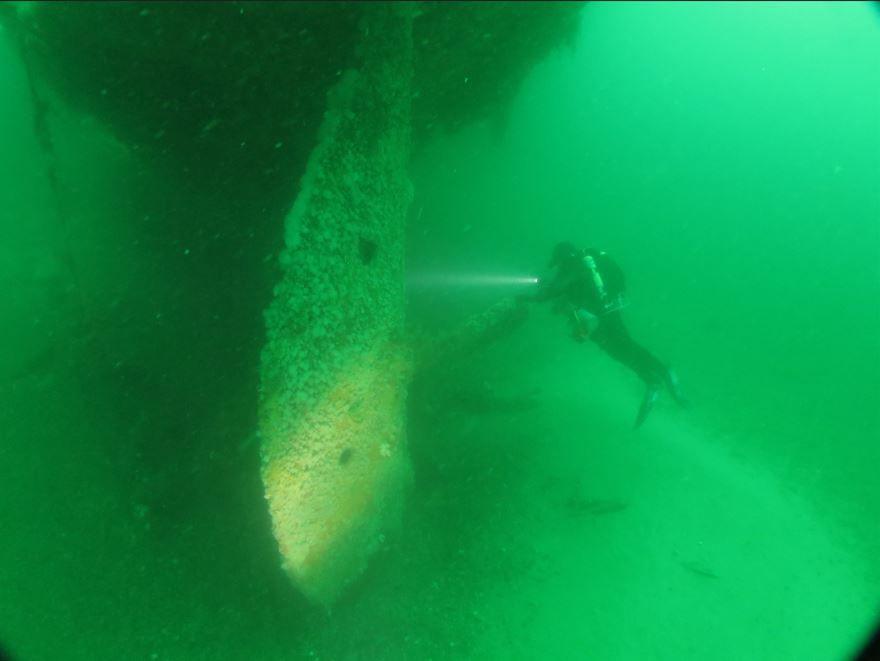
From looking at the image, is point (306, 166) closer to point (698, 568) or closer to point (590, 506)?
point (590, 506)

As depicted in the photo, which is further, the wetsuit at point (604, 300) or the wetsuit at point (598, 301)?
A: the wetsuit at point (598, 301)

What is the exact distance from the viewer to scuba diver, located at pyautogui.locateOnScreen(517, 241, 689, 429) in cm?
607

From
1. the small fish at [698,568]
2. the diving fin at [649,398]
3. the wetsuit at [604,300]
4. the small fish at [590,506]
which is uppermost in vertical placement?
the wetsuit at [604,300]

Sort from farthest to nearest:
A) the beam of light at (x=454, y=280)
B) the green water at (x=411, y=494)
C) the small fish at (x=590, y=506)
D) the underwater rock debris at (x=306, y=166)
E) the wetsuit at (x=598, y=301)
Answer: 1. the beam of light at (x=454, y=280)
2. the wetsuit at (x=598, y=301)
3. the small fish at (x=590, y=506)
4. the green water at (x=411, y=494)
5. the underwater rock debris at (x=306, y=166)

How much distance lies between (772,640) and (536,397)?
4.08 meters

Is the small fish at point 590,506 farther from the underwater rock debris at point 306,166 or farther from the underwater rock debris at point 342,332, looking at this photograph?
the underwater rock debris at point 342,332

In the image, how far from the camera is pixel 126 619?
337cm

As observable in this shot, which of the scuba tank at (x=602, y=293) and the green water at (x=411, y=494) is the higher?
the scuba tank at (x=602, y=293)

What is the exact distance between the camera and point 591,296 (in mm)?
6414

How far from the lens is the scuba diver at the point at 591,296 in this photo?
19.9ft

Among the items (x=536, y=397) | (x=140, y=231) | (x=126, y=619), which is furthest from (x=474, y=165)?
(x=126, y=619)

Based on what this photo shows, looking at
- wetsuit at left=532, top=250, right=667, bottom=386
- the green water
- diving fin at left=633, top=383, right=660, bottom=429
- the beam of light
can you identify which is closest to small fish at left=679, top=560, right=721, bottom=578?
the green water

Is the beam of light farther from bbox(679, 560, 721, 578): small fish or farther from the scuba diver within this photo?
bbox(679, 560, 721, 578): small fish

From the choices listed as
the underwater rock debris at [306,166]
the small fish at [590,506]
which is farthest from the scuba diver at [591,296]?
the underwater rock debris at [306,166]
